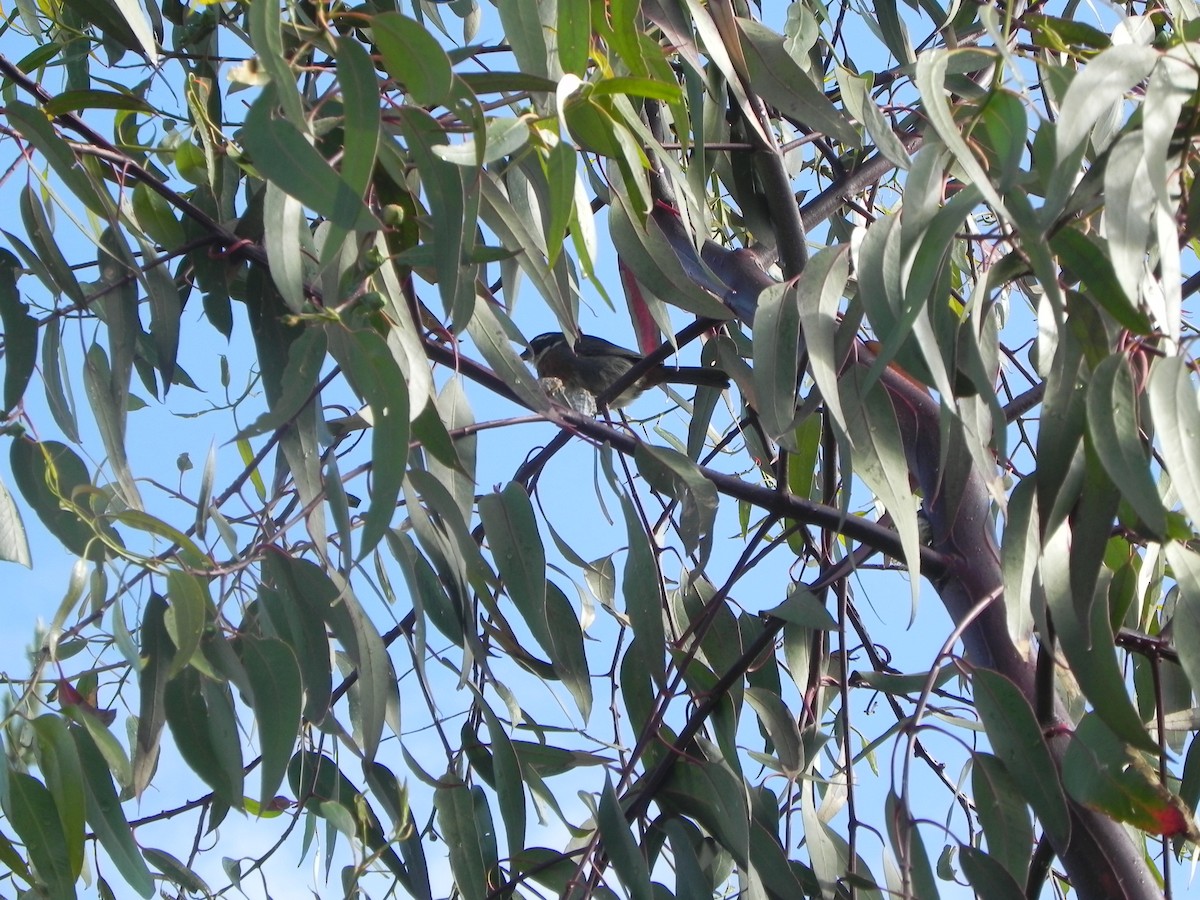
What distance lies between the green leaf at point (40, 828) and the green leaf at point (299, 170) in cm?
65

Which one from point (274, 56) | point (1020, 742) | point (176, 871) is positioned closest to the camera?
point (274, 56)

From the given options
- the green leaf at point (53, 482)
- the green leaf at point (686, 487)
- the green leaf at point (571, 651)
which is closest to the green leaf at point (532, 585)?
the green leaf at point (571, 651)

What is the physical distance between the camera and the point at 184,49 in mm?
1574

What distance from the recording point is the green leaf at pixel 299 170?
0.80m

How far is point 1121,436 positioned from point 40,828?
0.98m

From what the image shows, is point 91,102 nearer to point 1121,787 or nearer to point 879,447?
point 879,447

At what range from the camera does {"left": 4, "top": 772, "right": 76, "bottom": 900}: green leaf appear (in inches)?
42.6

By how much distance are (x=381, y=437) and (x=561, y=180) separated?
253mm

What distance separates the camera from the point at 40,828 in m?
1.11

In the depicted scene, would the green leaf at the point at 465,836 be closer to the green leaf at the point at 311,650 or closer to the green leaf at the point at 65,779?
the green leaf at the point at 311,650

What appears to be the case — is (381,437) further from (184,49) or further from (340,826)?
(184,49)

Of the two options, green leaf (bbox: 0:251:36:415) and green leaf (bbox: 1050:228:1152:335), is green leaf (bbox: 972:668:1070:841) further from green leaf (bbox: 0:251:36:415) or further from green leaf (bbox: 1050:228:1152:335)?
green leaf (bbox: 0:251:36:415)

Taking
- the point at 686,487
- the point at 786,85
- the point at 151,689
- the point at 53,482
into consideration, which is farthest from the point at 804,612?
the point at 53,482

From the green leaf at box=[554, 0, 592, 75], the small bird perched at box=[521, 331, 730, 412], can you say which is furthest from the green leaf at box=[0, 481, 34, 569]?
the small bird perched at box=[521, 331, 730, 412]
